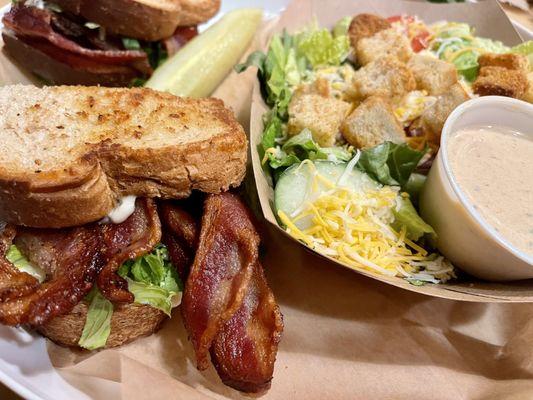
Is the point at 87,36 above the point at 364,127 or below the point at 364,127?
above

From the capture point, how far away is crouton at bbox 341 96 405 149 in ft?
7.32

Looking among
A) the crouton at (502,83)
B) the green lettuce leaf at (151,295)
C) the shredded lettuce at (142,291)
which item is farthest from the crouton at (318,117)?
the green lettuce leaf at (151,295)

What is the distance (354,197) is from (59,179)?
1.10m

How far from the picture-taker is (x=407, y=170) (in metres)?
2.20

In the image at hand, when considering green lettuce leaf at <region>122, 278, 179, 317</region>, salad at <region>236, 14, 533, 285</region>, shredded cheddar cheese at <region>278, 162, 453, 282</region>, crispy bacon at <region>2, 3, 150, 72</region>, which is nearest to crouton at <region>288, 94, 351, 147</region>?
salad at <region>236, 14, 533, 285</region>

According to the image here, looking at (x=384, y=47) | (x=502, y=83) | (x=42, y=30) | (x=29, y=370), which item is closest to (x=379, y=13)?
(x=384, y=47)

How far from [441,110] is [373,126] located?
1.08 feet

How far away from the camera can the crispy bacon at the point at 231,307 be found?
1.65 m

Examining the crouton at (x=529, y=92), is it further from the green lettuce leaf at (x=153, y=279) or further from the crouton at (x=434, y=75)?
the green lettuce leaf at (x=153, y=279)

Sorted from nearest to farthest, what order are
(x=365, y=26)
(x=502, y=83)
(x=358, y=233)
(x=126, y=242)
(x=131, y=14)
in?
(x=126, y=242) → (x=358, y=233) → (x=502, y=83) → (x=131, y=14) → (x=365, y=26)

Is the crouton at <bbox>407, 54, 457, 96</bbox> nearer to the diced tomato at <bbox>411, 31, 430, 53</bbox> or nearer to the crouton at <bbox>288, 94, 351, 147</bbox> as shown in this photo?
the diced tomato at <bbox>411, 31, 430, 53</bbox>

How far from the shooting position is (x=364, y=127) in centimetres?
226

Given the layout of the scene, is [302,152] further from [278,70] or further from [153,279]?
[153,279]

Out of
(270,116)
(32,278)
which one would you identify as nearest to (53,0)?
(270,116)
